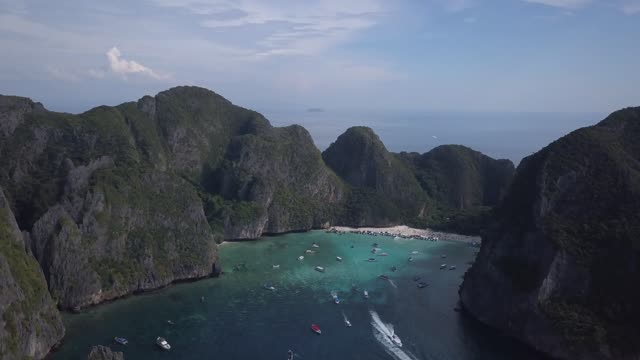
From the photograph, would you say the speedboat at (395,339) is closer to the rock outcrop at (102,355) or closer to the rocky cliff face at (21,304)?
the rock outcrop at (102,355)

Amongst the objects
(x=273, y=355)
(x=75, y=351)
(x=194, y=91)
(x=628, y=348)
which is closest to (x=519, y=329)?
(x=628, y=348)

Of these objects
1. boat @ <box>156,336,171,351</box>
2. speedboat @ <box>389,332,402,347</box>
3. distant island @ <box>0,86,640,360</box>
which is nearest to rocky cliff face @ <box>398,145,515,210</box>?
distant island @ <box>0,86,640,360</box>

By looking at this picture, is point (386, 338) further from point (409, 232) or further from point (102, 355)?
point (409, 232)

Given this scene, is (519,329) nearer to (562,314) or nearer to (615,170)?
(562,314)

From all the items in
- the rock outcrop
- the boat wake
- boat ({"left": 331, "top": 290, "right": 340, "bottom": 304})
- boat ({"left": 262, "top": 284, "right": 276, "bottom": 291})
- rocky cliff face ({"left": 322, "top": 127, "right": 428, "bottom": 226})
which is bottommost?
the boat wake

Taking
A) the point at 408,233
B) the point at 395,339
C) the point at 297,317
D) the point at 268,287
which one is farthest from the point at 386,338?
the point at 408,233

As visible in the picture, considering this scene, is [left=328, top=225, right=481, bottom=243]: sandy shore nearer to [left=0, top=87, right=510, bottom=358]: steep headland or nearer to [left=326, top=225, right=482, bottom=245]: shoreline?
[left=326, top=225, right=482, bottom=245]: shoreline
